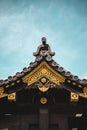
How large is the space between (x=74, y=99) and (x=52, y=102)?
0.87 m

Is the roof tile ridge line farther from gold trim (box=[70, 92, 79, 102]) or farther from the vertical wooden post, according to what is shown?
the vertical wooden post

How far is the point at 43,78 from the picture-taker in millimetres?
9742

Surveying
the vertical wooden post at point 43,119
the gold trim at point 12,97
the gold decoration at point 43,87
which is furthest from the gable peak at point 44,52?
the vertical wooden post at point 43,119

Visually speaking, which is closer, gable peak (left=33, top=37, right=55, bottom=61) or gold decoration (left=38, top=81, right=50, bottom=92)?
gold decoration (left=38, top=81, right=50, bottom=92)

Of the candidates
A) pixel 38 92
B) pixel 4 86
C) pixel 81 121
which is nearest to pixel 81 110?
pixel 81 121

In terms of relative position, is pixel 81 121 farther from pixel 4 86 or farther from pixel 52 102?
pixel 4 86

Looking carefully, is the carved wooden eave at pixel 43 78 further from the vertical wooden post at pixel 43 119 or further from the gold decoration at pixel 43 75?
the vertical wooden post at pixel 43 119

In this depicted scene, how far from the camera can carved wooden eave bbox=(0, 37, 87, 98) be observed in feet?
31.6

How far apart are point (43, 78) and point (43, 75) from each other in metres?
0.10

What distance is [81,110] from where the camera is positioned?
10289 millimetres

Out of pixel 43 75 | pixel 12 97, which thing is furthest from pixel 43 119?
pixel 43 75

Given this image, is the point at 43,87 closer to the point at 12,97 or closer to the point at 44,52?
the point at 12,97

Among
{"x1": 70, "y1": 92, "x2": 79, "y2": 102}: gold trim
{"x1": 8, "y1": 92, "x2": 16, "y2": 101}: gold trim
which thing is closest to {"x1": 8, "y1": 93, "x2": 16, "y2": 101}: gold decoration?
{"x1": 8, "y1": 92, "x2": 16, "y2": 101}: gold trim

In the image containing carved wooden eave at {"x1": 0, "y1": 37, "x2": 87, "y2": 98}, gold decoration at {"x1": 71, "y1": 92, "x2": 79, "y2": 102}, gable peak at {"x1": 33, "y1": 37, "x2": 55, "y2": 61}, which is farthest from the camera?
gable peak at {"x1": 33, "y1": 37, "x2": 55, "y2": 61}
